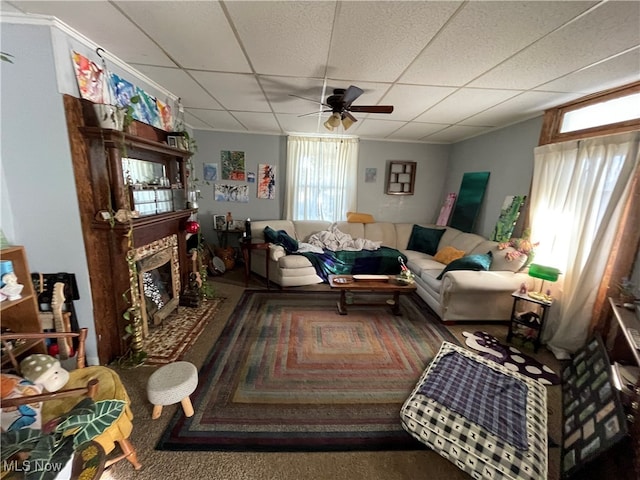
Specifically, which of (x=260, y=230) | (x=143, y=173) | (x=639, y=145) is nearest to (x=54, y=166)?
(x=143, y=173)

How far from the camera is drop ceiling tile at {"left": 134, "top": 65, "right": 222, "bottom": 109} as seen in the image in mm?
2059

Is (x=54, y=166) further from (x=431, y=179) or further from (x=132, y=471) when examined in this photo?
(x=431, y=179)

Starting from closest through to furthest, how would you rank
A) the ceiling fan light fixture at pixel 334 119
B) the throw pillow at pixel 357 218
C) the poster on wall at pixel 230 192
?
the ceiling fan light fixture at pixel 334 119
the poster on wall at pixel 230 192
the throw pillow at pixel 357 218

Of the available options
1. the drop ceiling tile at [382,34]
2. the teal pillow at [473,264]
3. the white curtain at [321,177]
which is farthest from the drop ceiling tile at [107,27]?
the teal pillow at [473,264]

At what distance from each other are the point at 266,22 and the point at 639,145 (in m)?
2.85

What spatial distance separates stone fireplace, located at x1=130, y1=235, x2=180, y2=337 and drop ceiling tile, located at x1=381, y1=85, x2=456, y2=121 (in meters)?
2.72

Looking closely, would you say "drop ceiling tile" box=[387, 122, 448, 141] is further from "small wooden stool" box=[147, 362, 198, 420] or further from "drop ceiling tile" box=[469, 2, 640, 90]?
"small wooden stool" box=[147, 362, 198, 420]

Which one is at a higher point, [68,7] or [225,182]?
[68,7]

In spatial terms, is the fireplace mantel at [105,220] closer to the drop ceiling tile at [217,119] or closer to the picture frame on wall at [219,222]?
the drop ceiling tile at [217,119]

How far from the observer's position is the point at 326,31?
4.73ft

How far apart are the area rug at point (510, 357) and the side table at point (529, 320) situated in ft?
0.58

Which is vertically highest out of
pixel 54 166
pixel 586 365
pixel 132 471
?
pixel 54 166

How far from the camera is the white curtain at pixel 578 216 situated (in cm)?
200

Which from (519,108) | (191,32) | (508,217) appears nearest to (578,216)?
(508,217)
